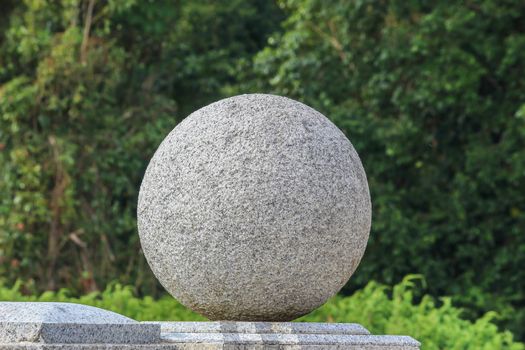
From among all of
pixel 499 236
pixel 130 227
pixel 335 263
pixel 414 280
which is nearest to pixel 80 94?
pixel 130 227

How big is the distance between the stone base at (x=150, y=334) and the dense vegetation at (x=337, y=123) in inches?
293

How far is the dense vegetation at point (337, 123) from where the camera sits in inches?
544

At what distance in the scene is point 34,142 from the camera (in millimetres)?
13820

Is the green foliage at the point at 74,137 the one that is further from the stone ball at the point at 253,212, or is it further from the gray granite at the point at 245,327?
the gray granite at the point at 245,327

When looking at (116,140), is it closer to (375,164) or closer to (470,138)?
(375,164)

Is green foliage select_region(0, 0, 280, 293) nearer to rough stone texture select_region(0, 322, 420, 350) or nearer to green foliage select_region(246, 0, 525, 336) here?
green foliage select_region(246, 0, 525, 336)

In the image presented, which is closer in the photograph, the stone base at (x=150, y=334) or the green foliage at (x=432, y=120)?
the stone base at (x=150, y=334)

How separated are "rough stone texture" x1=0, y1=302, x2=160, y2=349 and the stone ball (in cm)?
68

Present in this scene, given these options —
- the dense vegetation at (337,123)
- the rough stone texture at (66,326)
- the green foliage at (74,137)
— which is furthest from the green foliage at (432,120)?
the rough stone texture at (66,326)

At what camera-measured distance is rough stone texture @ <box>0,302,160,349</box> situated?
17.1ft

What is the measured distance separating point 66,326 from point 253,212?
130cm

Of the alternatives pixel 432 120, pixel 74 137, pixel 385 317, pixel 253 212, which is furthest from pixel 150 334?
pixel 432 120

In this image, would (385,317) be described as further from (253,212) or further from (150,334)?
(150,334)

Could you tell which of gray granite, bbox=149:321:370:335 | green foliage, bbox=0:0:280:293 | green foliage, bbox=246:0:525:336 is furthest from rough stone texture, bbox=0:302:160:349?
green foliage, bbox=246:0:525:336
